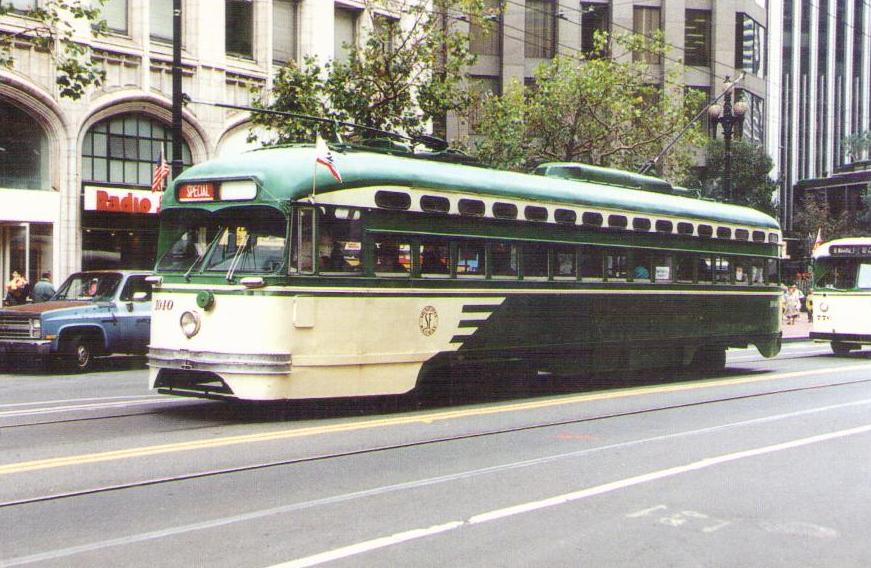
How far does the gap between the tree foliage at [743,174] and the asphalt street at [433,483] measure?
127 ft

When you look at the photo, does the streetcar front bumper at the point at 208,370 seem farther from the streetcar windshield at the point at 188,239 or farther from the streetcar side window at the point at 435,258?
the streetcar side window at the point at 435,258

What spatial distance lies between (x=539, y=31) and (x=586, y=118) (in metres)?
20.4

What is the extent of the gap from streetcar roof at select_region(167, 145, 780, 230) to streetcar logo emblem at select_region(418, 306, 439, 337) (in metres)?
1.42

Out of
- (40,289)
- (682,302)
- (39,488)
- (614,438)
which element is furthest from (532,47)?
(39,488)

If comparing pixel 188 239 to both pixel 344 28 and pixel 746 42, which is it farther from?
pixel 746 42

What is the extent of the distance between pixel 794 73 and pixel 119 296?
8766 cm

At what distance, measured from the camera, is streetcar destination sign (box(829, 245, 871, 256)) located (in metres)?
23.5

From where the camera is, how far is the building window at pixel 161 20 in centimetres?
2817

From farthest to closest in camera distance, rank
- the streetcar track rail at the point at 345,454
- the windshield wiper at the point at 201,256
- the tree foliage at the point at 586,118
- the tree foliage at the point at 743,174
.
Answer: the tree foliage at the point at 743,174 → the tree foliage at the point at 586,118 → the windshield wiper at the point at 201,256 → the streetcar track rail at the point at 345,454

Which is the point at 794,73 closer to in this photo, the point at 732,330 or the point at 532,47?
the point at 532,47

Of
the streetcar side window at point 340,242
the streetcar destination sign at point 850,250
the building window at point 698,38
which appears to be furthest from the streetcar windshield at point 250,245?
the building window at point 698,38

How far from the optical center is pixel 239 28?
30562mm

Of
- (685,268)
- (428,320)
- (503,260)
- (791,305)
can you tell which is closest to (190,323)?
(428,320)

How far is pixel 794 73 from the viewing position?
9431 cm
